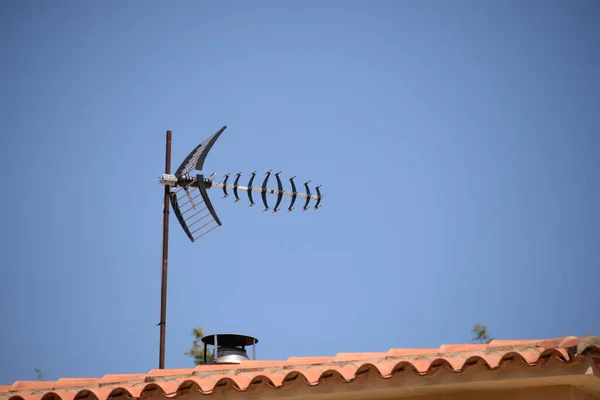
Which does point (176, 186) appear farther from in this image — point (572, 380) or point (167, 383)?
point (572, 380)

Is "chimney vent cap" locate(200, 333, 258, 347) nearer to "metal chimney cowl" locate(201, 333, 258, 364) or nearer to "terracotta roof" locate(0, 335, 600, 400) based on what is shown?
"metal chimney cowl" locate(201, 333, 258, 364)

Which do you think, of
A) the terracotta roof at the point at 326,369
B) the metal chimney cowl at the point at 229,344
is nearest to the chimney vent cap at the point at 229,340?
the metal chimney cowl at the point at 229,344

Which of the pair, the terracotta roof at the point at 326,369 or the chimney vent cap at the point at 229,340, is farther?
the chimney vent cap at the point at 229,340

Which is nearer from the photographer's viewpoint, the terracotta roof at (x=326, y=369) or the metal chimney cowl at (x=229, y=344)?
the terracotta roof at (x=326, y=369)

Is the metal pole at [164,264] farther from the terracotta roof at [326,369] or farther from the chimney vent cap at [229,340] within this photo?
the terracotta roof at [326,369]

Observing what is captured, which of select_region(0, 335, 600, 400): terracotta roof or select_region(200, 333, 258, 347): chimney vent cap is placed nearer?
select_region(0, 335, 600, 400): terracotta roof

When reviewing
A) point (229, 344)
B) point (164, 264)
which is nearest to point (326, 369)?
point (229, 344)

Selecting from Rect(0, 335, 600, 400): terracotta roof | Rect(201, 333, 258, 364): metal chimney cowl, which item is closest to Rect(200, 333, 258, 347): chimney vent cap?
Rect(201, 333, 258, 364): metal chimney cowl

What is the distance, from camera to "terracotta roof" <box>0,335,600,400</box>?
21.3ft

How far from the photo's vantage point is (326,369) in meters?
6.96

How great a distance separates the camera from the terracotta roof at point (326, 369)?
6.50 metres

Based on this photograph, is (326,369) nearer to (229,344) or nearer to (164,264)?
(229,344)

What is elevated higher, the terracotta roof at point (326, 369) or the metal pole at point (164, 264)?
the metal pole at point (164, 264)

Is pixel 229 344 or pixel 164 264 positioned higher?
pixel 164 264
